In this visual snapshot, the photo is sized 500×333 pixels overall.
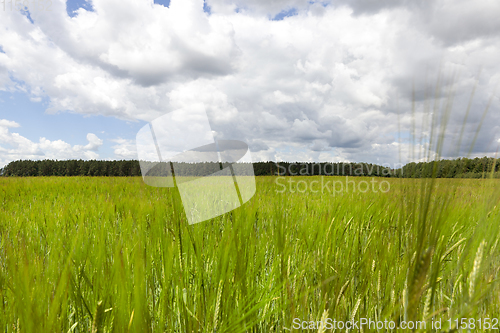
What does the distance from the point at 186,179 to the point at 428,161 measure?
79.1 inches

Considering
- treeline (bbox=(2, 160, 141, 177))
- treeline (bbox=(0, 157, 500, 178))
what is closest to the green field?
treeline (bbox=(0, 157, 500, 178))

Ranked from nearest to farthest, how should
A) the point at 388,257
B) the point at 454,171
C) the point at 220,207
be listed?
the point at 454,171 < the point at 388,257 < the point at 220,207

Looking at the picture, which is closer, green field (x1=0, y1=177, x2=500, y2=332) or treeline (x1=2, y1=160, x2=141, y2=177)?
green field (x1=0, y1=177, x2=500, y2=332)

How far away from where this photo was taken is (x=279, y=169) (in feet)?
5.77

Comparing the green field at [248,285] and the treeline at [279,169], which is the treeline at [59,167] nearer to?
the treeline at [279,169]

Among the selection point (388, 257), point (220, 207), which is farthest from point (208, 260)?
point (220, 207)

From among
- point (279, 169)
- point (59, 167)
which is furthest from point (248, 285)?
point (59, 167)

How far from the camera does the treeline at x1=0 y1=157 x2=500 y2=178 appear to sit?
0.98 metres

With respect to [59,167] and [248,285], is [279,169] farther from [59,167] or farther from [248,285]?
[59,167]

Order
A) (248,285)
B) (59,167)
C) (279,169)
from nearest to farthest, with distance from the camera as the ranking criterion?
(248,285) → (279,169) → (59,167)

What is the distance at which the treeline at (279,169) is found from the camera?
0.98 metres

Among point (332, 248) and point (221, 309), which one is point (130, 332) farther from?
point (332, 248)

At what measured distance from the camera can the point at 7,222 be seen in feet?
7.80

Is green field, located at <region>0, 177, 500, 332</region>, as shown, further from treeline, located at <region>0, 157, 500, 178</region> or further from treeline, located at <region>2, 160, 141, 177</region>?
treeline, located at <region>2, 160, 141, 177</region>
